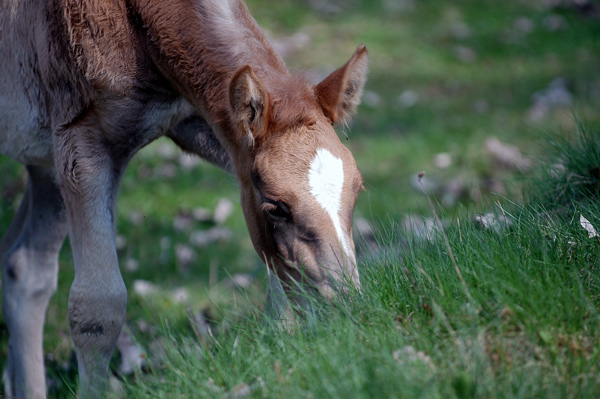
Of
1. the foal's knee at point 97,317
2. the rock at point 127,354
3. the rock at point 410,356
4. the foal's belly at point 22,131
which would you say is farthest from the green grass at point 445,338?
the foal's belly at point 22,131

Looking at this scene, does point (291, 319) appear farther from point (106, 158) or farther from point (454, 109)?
point (454, 109)

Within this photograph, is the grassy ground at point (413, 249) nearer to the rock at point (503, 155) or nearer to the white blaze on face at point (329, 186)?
the rock at point (503, 155)

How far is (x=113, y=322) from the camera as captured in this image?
10.3 ft

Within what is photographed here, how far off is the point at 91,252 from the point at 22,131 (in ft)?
2.89

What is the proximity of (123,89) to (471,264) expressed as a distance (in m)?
1.85

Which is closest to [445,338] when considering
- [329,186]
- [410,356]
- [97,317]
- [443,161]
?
[410,356]

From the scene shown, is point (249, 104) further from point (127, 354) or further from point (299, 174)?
point (127, 354)

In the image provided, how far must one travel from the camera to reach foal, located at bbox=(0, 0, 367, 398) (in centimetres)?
273

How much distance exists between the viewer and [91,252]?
312 cm

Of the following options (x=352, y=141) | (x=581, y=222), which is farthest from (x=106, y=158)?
(x=352, y=141)

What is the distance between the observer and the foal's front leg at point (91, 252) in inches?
122

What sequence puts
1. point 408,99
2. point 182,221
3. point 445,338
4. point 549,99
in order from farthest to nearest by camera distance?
point 408,99, point 549,99, point 182,221, point 445,338

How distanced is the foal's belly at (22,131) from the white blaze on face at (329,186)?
160 cm

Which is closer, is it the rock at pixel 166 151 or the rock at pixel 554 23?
the rock at pixel 166 151
